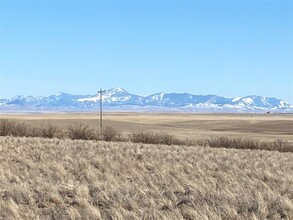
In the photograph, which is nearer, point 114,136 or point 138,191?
point 138,191

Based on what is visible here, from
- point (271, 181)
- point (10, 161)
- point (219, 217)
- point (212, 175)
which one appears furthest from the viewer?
point (10, 161)

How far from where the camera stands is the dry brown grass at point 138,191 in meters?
10.3

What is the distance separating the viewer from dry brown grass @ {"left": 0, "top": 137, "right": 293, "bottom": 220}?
33.8ft

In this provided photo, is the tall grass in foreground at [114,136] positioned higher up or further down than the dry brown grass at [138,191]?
further down

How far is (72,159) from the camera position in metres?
24.2

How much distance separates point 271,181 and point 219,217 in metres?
9.44

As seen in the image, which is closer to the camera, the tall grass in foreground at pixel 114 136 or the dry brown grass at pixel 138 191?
the dry brown grass at pixel 138 191

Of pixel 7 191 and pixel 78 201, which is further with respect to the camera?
pixel 7 191

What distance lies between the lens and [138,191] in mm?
13133

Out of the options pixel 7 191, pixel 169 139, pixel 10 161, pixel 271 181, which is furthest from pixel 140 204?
pixel 169 139

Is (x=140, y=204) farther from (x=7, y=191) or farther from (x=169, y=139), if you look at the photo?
(x=169, y=139)

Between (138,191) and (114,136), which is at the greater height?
(138,191)

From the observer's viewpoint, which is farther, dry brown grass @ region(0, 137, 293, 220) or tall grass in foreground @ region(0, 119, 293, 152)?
tall grass in foreground @ region(0, 119, 293, 152)

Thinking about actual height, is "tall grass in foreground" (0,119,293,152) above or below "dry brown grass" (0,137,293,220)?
below
